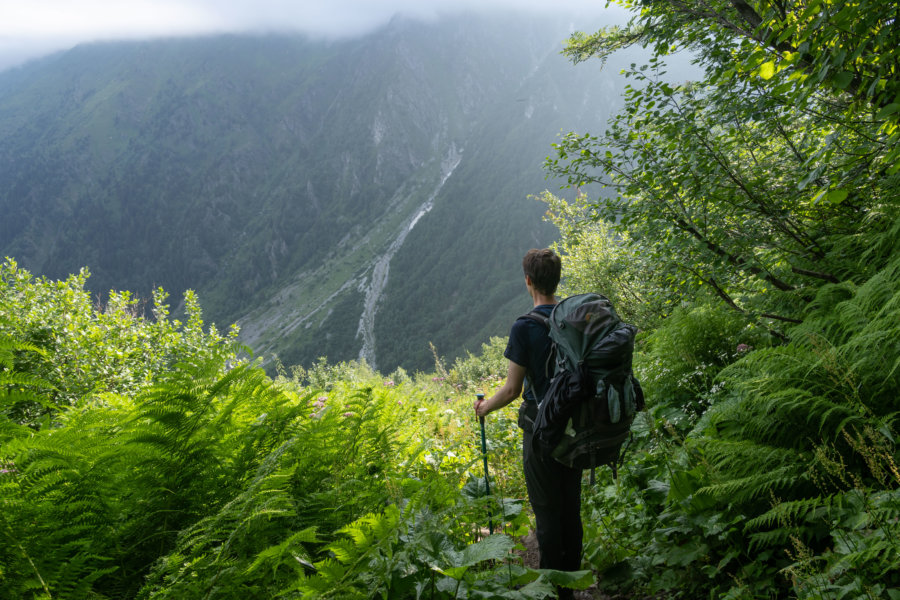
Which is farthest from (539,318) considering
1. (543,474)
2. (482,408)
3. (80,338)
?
(80,338)

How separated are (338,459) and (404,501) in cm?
62

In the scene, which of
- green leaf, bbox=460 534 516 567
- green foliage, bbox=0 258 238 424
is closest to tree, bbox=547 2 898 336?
green leaf, bbox=460 534 516 567

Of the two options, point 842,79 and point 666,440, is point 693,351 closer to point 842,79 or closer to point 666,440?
point 666,440

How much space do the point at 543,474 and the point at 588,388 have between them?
68 cm

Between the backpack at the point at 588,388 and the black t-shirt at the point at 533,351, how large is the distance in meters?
0.18

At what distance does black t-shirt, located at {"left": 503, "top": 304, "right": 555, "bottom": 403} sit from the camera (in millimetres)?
2892

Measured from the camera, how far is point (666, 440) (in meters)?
3.60

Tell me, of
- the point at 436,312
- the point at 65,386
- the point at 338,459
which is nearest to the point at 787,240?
the point at 338,459

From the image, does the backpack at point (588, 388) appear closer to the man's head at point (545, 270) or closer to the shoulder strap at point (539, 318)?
the shoulder strap at point (539, 318)

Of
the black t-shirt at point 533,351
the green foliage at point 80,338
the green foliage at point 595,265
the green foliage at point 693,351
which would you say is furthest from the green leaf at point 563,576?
the green foliage at point 80,338

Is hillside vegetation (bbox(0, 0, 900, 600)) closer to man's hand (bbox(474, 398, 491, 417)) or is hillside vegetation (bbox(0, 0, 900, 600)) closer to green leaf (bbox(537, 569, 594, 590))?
green leaf (bbox(537, 569, 594, 590))

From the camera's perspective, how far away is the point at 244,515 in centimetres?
175

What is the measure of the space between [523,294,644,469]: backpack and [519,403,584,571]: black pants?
0.21 meters

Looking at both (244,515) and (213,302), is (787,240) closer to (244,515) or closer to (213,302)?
(244,515)
